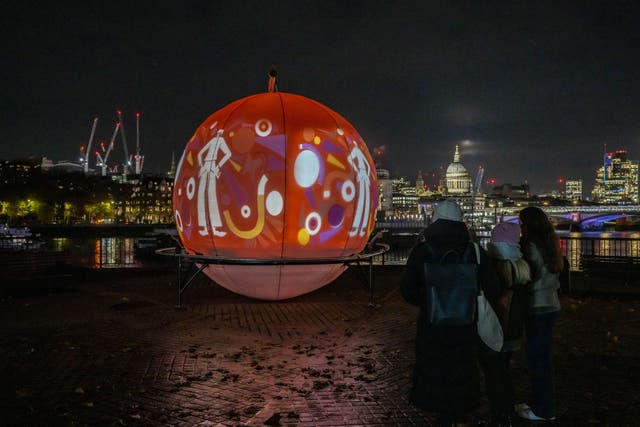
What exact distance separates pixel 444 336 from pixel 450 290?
1.14 ft

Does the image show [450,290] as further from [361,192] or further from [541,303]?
[361,192]

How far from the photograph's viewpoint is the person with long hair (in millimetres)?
5195

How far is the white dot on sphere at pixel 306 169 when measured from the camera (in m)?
9.40

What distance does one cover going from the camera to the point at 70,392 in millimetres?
5875

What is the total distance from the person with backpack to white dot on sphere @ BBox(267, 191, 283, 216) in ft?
17.9

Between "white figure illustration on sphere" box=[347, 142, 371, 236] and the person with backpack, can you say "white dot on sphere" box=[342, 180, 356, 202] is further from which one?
the person with backpack

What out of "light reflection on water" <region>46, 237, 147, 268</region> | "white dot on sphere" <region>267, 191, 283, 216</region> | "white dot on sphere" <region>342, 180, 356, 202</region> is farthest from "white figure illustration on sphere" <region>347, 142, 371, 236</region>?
"light reflection on water" <region>46, 237, 147, 268</region>

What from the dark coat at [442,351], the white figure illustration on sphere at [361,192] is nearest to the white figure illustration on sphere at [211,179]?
the white figure illustration on sphere at [361,192]

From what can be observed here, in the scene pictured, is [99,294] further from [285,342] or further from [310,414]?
[310,414]

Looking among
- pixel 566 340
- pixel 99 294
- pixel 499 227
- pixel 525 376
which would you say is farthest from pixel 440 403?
pixel 99 294

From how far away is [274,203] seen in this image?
930 cm

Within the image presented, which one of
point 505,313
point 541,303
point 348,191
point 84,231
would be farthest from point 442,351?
point 84,231

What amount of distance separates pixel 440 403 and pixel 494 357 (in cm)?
107

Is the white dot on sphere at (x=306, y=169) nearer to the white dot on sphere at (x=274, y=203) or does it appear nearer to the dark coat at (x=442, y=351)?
the white dot on sphere at (x=274, y=203)
